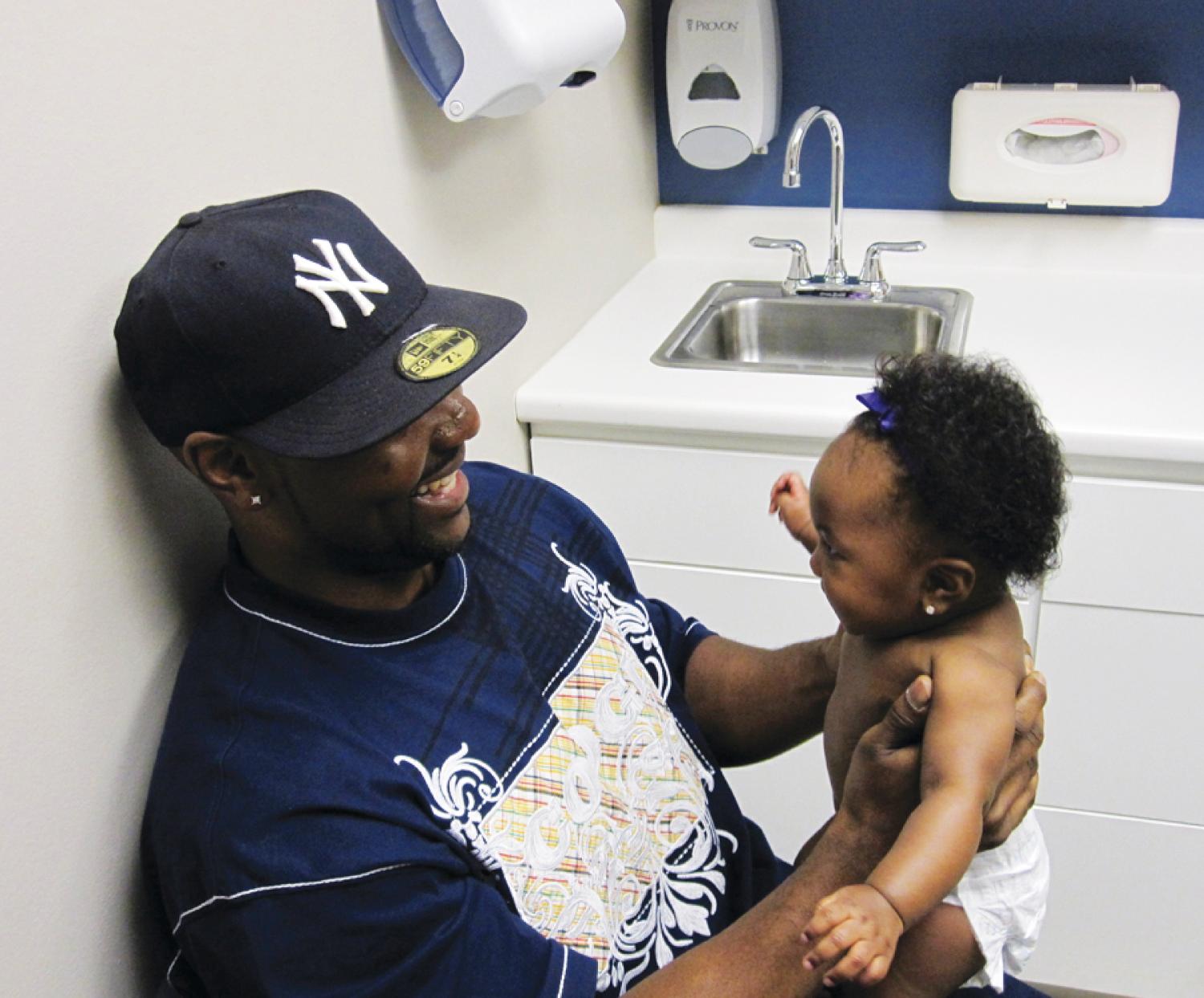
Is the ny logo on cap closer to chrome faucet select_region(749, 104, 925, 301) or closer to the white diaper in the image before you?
the white diaper

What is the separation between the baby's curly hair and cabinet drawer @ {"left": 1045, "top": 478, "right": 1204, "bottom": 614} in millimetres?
546

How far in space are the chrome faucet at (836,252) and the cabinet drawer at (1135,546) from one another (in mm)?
617

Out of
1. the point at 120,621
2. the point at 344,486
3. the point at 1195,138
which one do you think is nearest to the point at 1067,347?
the point at 1195,138

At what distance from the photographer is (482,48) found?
1431 millimetres

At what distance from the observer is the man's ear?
0.97 meters

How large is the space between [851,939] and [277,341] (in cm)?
59

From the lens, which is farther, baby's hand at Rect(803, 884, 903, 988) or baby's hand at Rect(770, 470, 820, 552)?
baby's hand at Rect(770, 470, 820, 552)

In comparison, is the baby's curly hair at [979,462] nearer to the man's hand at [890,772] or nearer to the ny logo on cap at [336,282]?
the man's hand at [890,772]

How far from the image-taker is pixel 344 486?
99cm

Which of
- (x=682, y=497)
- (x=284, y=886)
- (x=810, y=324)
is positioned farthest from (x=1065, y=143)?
(x=284, y=886)

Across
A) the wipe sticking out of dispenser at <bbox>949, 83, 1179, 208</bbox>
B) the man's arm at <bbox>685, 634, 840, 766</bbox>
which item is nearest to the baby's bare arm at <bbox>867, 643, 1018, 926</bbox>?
the man's arm at <bbox>685, 634, 840, 766</bbox>

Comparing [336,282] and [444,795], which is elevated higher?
[336,282]

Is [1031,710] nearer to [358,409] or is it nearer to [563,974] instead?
[563,974]

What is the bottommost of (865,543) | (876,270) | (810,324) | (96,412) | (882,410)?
(810,324)
